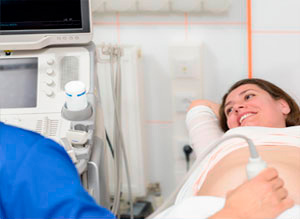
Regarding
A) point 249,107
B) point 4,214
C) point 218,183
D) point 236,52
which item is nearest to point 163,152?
point 236,52

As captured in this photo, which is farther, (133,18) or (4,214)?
(133,18)

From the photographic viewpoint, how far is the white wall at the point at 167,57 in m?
2.53

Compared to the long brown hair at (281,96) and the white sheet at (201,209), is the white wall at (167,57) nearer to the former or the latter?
the long brown hair at (281,96)

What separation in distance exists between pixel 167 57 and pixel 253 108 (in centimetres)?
77

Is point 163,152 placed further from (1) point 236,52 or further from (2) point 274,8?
(2) point 274,8

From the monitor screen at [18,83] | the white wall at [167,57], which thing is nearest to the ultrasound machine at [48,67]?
the monitor screen at [18,83]

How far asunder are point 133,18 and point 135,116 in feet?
1.70

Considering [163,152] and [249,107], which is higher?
[249,107]

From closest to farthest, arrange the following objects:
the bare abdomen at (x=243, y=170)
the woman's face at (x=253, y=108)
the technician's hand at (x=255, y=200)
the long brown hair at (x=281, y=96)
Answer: the technician's hand at (x=255, y=200) → the bare abdomen at (x=243, y=170) → the woman's face at (x=253, y=108) → the long brown hair at (x=281, y=96)

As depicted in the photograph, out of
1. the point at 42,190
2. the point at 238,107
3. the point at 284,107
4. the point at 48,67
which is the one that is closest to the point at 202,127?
the point at 238,107

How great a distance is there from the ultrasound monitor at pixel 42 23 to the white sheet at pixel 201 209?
85cm

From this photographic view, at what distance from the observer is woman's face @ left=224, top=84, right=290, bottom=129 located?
6.63 feet

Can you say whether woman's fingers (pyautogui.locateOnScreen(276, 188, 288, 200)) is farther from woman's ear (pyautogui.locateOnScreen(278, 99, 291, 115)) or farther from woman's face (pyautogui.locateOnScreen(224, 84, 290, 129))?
woman's ear (pyautogui.locateOnScreen(278, 99, 291, 115))

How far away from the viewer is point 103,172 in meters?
2.03
